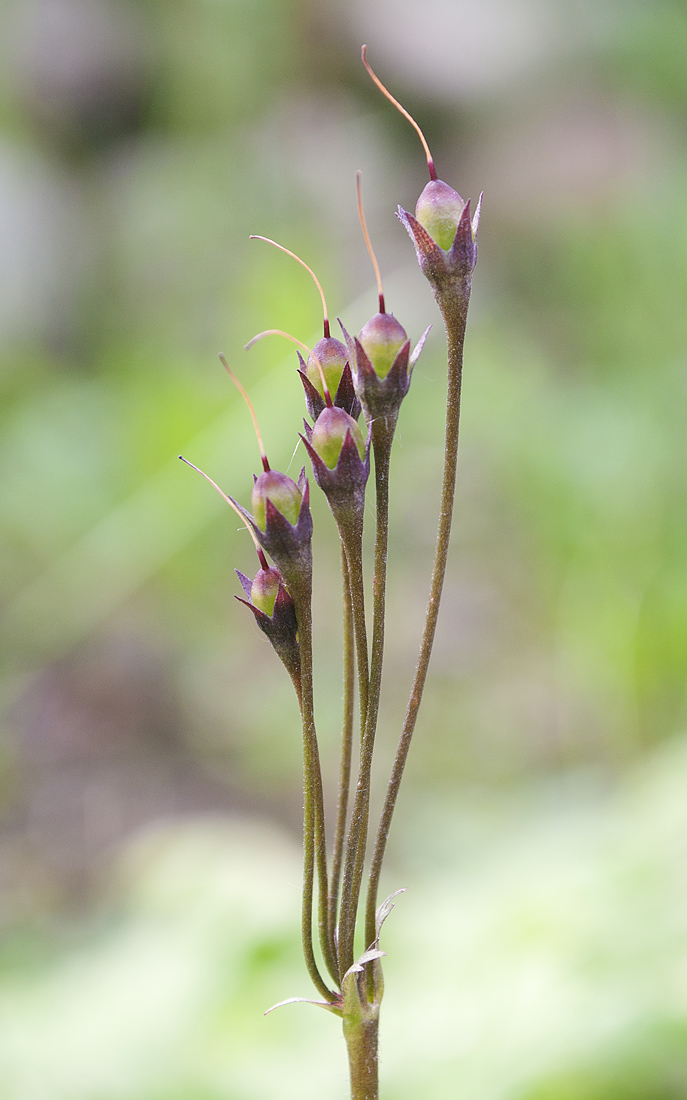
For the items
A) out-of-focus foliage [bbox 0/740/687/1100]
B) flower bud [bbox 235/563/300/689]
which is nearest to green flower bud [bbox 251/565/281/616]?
flower bud [bbox 235/563/300/689]

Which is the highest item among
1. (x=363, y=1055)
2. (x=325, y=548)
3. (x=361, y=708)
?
(x=325, y=548)

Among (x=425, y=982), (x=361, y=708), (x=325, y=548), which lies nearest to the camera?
(x=361, y=708)

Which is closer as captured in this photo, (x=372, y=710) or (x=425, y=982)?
(x=372, y=710)

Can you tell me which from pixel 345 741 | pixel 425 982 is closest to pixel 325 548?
pixel 425 982

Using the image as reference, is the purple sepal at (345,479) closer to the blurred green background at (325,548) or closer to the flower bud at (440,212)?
the flower bud at (440,212)

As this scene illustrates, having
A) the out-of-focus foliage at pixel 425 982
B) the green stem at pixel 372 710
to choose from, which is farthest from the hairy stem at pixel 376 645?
the out-of-focus foliage at pixel 425 982

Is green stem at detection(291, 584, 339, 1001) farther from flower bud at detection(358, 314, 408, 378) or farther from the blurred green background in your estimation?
the blurred green background

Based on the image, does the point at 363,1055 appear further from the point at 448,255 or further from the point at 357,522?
the point at 448,255

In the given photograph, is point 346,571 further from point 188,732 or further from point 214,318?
point 214,318
